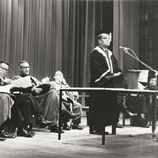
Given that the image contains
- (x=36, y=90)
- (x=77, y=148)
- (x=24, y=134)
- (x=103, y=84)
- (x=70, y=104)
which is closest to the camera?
(x=77, y=148)

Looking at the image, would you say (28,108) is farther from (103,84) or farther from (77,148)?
(77,148)

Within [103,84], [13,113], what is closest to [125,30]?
[103,84]

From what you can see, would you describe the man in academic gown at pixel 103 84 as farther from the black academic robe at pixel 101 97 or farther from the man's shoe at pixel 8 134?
the man's shoe at pixel 8 134

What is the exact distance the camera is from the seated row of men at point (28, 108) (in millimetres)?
4738

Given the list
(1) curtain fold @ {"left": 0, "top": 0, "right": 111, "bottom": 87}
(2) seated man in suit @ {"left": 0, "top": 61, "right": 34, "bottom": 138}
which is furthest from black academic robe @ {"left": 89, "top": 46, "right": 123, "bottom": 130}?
(1) curtain fold @ {"left": 0, "top": 0, "right": 111, "bottom": 87}

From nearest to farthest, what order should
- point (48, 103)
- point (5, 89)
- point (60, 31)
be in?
point (5, 89)
point (48, 103)
point (60, 31)

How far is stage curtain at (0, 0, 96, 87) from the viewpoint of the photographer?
7262 mm

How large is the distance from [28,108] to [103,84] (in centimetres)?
110

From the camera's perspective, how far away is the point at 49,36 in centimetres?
820

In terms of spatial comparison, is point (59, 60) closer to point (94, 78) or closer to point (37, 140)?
point (94, 78)

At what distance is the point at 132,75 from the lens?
4684mm

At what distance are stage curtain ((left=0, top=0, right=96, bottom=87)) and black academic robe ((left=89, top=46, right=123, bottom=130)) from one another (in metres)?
2.45

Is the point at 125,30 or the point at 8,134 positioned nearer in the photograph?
the point at 8,134

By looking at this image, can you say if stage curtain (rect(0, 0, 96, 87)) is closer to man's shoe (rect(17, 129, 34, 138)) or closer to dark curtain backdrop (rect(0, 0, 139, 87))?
dark curtain backdrop (rect(0, 0, 139, 87))
